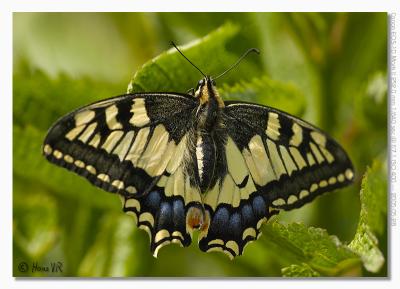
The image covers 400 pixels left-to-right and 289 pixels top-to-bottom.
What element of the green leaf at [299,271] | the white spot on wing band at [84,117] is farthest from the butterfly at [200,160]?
the green leaf at [299,271]

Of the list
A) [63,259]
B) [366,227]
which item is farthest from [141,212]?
[366,227]

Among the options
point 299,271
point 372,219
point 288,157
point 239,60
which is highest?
point 239,60

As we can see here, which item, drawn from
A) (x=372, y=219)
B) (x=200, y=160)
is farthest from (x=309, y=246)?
(x=200, y=160)

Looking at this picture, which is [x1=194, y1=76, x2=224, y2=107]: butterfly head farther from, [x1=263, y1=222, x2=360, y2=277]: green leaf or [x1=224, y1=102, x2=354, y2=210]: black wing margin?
[x1=263, y1=222, x2=360, y2=277]: green leaf

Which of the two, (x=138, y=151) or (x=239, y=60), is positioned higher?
(x=239, y=60)

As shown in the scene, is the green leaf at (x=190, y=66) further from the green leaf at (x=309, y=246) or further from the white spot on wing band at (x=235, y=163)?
the green leaf at (x=309, y=246)

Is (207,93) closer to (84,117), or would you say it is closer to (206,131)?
(206,131)
